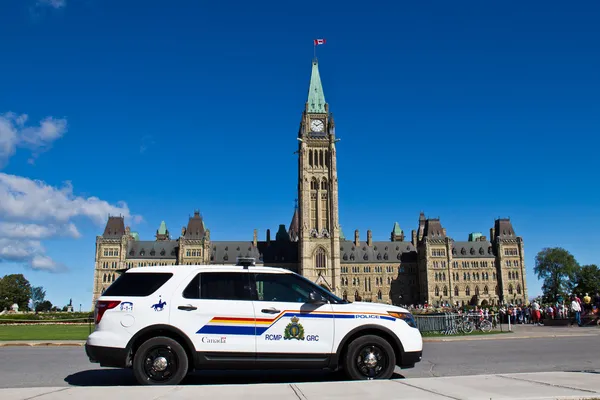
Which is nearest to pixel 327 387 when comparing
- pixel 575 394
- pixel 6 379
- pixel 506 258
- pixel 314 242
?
pixel 575 394

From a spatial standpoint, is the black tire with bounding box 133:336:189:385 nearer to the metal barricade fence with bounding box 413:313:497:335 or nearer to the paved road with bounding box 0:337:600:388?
the paved road with bounding box 0:337:600:388

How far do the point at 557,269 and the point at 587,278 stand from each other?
36.2ft

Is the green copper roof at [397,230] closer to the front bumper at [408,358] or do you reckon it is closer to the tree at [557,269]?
the tree at [557,269]

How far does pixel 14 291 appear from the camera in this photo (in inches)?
3927

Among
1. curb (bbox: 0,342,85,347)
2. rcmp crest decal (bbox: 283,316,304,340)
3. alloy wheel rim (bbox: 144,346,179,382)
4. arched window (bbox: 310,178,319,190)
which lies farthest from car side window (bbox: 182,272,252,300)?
arched window (bbox: 310,178,319,190)

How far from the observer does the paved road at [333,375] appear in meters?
10.1

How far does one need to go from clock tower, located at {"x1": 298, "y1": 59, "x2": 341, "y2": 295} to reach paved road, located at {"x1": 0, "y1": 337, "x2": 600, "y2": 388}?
81314 mm

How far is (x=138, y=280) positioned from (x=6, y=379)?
12.8 feet

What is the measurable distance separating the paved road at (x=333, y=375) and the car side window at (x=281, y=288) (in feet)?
5.41

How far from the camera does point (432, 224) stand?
371ft

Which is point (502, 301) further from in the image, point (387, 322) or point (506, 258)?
point (387, 322)

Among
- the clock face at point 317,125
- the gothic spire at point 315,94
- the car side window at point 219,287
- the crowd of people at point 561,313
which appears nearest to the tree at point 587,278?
the clock face at point 317,125

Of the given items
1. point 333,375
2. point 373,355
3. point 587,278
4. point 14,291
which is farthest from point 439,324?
point 14,291

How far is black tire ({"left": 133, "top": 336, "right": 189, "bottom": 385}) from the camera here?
8859 mm
